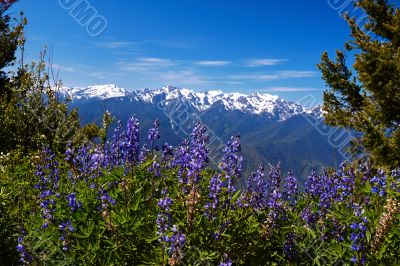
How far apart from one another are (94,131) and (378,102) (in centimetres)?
1455

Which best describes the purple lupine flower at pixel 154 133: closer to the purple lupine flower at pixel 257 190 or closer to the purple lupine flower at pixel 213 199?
the purple lupine flower at pixel 213 199

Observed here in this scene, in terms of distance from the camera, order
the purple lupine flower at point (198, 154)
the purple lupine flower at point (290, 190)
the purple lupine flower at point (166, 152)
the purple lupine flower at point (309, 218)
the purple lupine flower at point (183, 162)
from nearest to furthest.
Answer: the purple lupine flower at point (198, 154), the purple lupine flower at point (309, 218), the purple lupine flower at point (183, 162), the purple lupine flower at point (166, 152), the purple lupine flower at point (290, 190)

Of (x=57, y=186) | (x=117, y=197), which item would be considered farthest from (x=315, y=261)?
(x=57, y=186)

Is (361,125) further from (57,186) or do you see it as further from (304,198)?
(57,186)

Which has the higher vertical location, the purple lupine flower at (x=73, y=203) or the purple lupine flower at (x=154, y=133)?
the purple lupine flower at (x=154, y=133)

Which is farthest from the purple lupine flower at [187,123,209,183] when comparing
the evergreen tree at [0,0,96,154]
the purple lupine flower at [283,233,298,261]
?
the evergreen tree at [0,0,96,154]

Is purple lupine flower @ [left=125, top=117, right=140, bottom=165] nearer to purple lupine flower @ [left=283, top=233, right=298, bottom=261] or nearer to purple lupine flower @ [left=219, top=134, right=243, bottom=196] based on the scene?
purple lupine flower @ [left=219, top=134, right=243, bottom=196]

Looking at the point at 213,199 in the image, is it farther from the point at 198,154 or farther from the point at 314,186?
the point at 314,186

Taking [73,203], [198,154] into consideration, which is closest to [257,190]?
[198,154]

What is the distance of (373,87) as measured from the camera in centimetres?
1834

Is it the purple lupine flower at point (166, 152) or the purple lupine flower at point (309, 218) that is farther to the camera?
the purple lupine flower at point (166, 152)

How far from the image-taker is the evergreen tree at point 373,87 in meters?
17.2

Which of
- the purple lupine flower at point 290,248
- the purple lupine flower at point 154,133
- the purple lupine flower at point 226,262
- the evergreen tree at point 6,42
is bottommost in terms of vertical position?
the purple lupine flower at point 290,248

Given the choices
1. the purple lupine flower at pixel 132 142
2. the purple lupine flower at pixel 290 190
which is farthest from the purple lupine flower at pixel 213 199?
the purple lupine flower at pixel 290 190
